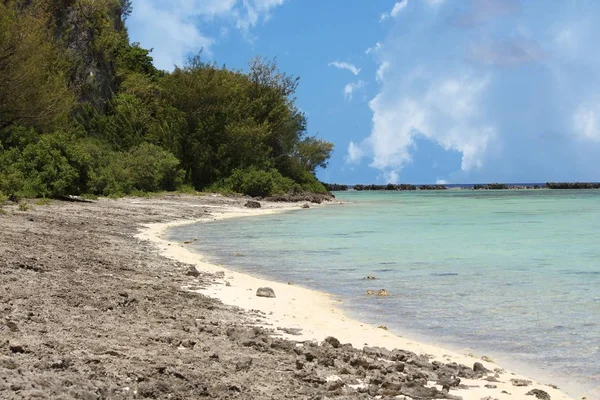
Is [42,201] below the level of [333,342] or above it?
above

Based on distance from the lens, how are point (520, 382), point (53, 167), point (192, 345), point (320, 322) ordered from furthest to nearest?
point (53, 167) → point (320, 322) → point (192, 345) → point (520, 382)

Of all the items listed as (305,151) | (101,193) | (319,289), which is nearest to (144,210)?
(101,193)

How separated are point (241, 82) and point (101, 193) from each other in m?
29.0

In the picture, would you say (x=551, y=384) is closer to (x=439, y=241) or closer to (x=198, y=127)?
(x=439, y=241)

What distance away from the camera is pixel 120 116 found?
49.5 metres

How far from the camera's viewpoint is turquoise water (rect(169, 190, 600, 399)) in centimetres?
801

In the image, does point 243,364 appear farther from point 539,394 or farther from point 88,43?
point 88,43

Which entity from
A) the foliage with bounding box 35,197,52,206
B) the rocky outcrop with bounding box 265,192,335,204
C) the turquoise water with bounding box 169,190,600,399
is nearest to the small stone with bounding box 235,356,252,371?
the turquoise water with bounding box 169,190,600,399

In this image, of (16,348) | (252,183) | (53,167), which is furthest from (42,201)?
(252,183)

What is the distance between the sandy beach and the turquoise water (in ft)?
2.33

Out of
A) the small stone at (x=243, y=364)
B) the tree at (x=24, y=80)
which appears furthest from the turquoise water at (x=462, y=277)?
the tree at (x=24, y=80)

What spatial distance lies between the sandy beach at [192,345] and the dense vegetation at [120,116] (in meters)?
17.3

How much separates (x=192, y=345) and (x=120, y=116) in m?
45.3

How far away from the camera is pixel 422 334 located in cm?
858
